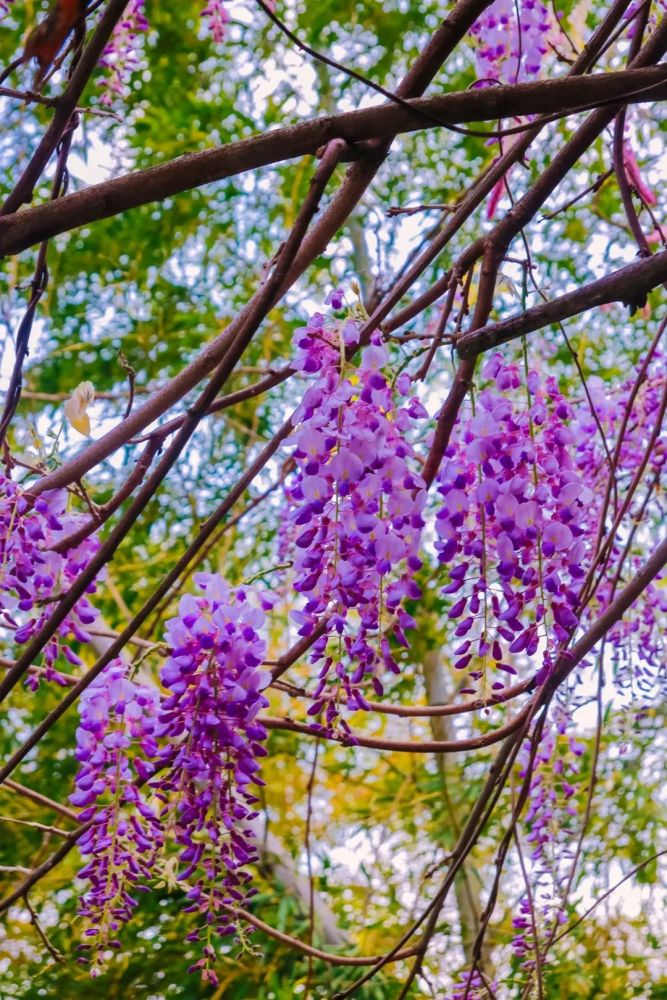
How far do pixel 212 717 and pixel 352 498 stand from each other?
0.18 m

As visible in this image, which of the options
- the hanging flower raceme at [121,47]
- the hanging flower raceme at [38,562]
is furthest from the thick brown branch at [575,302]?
the hanging flower raceme at [121,47]

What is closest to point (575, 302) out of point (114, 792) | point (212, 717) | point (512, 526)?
point (512, 526)

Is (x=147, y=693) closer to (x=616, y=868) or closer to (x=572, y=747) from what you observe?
(x=572, y=747)

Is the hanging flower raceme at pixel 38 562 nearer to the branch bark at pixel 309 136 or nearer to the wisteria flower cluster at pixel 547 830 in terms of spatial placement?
the branch bark at pixel 309 136

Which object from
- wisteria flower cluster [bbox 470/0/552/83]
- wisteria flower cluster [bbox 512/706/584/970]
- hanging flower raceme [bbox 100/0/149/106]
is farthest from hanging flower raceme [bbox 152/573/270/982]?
hanging flower raceme [bbox 100/0/149/106]

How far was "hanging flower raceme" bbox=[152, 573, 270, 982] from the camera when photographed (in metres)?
0.74

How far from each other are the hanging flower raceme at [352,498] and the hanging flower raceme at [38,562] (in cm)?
23

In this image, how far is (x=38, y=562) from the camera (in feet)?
2.70

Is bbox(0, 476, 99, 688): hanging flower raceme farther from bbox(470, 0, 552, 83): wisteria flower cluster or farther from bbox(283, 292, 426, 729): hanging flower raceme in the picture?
bbox(470, 0, 552, 83): wisteria flower cluster

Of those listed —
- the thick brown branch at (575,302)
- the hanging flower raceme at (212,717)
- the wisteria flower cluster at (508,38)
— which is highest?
the wisteria flower cluster at (508,38)

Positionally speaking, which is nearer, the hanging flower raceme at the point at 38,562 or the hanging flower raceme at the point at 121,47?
the hanging flower raceme at the point at 38,562

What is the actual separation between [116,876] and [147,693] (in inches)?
5.8

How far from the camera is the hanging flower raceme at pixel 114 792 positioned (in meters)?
0.86

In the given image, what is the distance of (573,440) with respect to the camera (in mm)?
759
